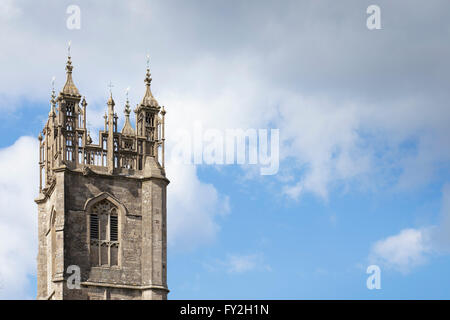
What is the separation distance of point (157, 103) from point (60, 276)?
14935 millimetres

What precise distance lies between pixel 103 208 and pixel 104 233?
5.51ft

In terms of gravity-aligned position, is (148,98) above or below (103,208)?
above

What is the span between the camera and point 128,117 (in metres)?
86.6

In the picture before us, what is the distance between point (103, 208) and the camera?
82.0 m

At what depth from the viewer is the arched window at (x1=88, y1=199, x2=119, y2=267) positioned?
80.8 meters

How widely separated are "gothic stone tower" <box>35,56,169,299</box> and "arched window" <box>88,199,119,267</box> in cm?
6

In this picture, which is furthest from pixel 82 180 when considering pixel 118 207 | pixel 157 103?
pixel 157 103

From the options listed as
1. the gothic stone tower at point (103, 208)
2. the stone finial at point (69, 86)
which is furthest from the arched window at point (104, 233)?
the stone finial at point (69, 86)

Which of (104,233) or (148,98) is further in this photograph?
(148,98)

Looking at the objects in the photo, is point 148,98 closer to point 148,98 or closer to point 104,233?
point 148,98

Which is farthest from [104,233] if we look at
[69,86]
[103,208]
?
[69,86]

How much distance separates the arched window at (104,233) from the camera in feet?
265

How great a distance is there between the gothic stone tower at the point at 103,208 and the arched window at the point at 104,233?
0.06 m

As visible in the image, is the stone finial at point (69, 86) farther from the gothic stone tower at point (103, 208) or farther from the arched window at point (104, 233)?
the arched window at point (104, 233)
